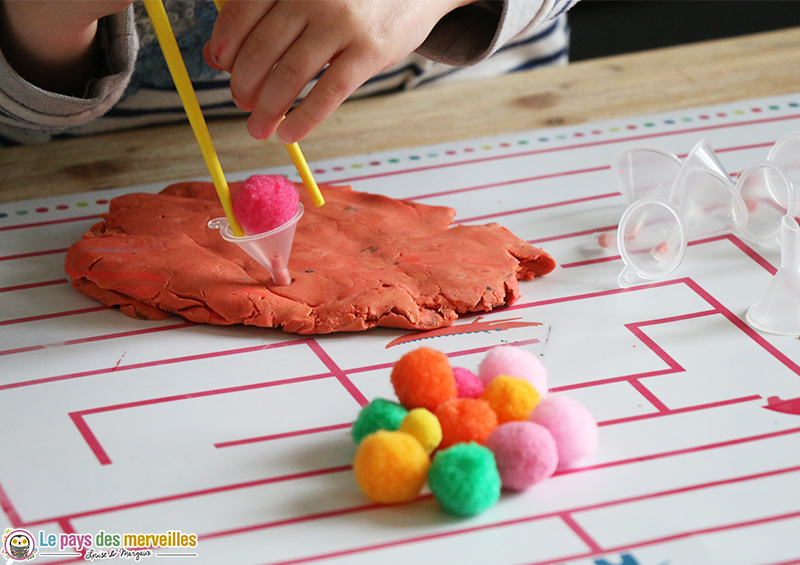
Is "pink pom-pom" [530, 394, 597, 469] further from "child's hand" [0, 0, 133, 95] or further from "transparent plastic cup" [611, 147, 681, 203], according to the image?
"child's hand" [0, 0, 133, 95]

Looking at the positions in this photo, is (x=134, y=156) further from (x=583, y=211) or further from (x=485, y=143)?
(x=583, y=211)

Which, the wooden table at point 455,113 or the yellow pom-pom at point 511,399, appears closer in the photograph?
the yellow pom-pom at point 511,399

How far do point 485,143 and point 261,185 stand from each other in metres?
0.45

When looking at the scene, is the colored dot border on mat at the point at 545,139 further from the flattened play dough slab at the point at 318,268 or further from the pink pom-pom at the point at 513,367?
the pink pom-pom at the point at 513,367

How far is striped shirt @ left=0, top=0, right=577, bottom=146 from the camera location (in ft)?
3.10

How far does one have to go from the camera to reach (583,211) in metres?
0.98

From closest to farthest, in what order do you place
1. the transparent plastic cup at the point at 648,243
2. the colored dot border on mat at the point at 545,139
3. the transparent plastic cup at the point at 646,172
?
the transparent plastic cup at the point at 648,243
the transparent plastic cup at the point at 646,172
the colored dot border on mat at the point at 545,139

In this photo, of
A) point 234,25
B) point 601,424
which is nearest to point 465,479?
point 601,424

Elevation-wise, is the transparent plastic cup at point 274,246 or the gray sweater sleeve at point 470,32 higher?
the gray sweater sleeve at point 470,32

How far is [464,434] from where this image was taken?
61 centimetres

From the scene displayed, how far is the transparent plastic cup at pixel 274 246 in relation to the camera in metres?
0.77

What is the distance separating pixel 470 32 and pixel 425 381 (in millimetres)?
497

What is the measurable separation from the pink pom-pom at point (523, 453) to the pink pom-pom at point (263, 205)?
29 centimetres

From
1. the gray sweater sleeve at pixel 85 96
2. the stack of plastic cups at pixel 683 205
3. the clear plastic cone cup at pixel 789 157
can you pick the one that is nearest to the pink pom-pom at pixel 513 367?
the stack of plastic cups at pixel 683 205
